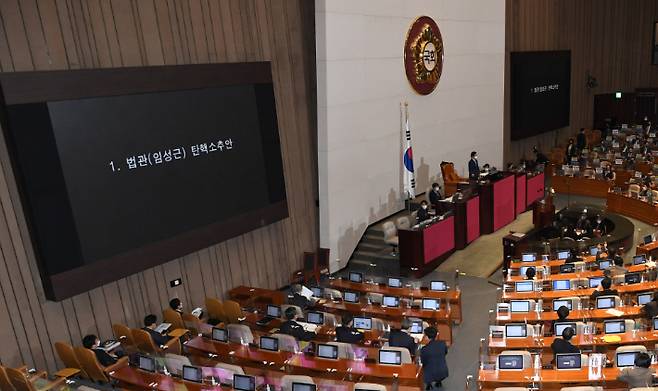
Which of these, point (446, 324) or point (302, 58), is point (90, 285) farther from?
point (302, 58)

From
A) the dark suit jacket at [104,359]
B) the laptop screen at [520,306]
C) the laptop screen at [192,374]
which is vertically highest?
the laptop screen at [192,374]

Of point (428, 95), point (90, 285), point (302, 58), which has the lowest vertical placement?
point (90, 285)

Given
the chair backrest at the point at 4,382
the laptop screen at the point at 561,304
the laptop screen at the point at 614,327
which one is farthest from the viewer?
the laptop screen at the point at 561,304

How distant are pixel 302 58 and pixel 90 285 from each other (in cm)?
788

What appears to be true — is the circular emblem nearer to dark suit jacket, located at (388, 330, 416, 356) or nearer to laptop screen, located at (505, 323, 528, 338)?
laptop screen, located at (505, 323, 528, 338)

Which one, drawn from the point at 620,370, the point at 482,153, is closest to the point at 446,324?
the point at 620,370

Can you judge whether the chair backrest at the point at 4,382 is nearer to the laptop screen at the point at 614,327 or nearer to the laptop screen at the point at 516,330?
the laptop screen at the point at 516,330

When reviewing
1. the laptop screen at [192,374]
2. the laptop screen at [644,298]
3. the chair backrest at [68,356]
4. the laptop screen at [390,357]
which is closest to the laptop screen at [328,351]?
the laptop screen at [390,357]

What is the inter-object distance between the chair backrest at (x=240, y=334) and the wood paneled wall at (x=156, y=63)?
240 centimetres

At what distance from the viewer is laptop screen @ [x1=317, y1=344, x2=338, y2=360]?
991 centimetres

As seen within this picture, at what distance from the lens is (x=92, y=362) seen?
1017 centimetres

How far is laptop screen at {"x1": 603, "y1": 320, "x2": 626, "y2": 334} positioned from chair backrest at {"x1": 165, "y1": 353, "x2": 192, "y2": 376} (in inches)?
267

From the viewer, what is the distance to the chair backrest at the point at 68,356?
1045 centimetres

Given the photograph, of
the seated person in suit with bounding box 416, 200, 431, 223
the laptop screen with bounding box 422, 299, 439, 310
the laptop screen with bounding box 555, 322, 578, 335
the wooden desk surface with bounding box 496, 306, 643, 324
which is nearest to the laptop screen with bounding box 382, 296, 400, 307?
the laptop screen with bounding box 422, 299, 439, 310
